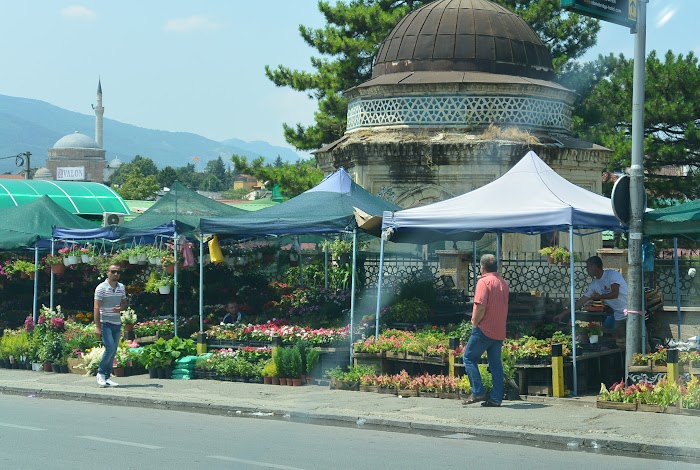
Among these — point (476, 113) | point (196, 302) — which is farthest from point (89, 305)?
point (476, 113)

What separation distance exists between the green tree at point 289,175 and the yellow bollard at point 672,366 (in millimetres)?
Answer: 21643

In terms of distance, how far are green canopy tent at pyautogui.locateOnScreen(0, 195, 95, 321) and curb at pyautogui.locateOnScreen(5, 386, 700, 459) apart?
5508mm

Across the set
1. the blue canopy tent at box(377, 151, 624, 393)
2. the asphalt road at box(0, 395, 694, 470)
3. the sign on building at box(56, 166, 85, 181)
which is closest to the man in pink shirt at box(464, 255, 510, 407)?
the blue canopy tent at box(377, 151, 624, 393)

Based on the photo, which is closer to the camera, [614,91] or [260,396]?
[260,396]

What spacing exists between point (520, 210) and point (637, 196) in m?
1.98

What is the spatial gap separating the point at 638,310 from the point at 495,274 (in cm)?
188

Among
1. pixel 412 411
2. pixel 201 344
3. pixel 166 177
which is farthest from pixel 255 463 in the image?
pixel 166 177

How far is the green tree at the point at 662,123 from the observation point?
98.6 feet

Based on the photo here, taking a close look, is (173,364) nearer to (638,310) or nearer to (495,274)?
(495,274)

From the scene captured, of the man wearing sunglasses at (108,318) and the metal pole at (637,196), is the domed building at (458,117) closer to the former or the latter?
the man wearing sunglasses at (108,318)

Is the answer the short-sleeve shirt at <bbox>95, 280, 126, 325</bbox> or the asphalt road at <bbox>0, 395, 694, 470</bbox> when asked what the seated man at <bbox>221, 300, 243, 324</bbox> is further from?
the asphalt road at <bbox>0, 395, 694, 470</bbox>

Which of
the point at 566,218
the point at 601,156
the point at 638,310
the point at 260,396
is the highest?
the point at 601,156

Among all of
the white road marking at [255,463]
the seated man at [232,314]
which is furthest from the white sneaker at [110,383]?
the white road marking at [255,463]

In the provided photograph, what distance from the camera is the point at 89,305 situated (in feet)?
82.3
